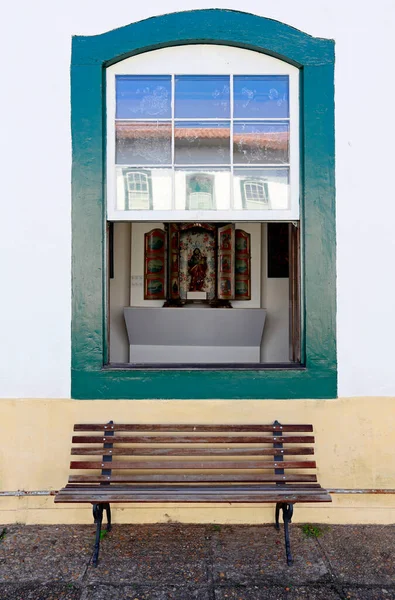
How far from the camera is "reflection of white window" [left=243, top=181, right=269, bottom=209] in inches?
139

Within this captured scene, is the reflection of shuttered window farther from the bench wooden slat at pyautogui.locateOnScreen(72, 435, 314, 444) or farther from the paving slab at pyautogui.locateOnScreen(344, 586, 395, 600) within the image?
the paving slab at pyautogui.locateOnScreen(344, 586, 395, 600)

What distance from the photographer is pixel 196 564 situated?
9.53ft

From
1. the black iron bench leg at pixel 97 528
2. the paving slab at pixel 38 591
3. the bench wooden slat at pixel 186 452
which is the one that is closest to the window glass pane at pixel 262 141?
the bench wooden slat at pixel 186 452

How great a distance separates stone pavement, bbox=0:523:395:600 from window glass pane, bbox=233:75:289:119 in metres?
2.81

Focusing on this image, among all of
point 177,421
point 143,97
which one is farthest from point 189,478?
point 143,97

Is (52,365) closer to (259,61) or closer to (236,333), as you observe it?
(259,61)

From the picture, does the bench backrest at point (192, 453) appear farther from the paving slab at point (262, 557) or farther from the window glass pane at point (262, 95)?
the window glass pane at point (262, 95)

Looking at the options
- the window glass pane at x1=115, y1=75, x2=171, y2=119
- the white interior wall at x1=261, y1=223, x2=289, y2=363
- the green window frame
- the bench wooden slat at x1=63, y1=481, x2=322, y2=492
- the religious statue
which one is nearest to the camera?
the bench wooden slat at x1=63, y1=481, x2=322, y2=492

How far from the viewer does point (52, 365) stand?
3459 mm

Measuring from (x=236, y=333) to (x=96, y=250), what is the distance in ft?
11.9

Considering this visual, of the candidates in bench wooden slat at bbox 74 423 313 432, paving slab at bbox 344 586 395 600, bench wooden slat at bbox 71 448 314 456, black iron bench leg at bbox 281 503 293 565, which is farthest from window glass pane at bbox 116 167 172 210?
paving slab at bbox 344 586 395 600

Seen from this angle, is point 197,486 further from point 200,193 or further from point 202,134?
point 202,134

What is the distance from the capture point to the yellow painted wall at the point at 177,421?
342 centimetres

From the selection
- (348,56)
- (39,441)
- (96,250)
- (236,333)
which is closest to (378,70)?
(348,56)
